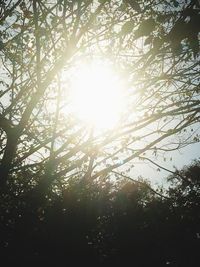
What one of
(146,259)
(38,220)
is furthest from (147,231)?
(38,220)

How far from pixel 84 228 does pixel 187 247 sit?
3789 mm

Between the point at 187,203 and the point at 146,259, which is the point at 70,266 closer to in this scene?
the point at 146,259

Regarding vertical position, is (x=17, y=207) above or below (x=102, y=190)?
below

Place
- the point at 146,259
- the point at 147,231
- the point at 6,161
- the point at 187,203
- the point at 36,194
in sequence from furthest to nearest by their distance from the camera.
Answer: the point at 187,203 → the point at 147,231 → the point at 146,259 → the point at 36,194 → the point at 6,161

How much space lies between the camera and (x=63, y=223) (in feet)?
23.6

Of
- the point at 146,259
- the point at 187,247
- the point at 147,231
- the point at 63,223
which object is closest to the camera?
the point at 63,223

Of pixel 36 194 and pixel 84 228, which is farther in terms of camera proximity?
pixel 84 228

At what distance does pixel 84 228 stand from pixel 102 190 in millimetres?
1717

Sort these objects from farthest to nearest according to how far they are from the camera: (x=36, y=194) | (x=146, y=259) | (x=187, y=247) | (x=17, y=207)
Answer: (x=187, y=247) → (x=146, y=259) → (x=17, y=207) → (x=36, y=194)

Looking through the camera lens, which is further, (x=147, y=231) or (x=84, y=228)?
(x=147, y=231)

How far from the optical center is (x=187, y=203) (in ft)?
37.5

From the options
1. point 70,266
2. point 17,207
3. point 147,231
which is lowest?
point 70,266

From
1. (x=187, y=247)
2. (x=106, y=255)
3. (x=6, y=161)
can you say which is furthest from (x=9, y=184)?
(x=187, y=247)

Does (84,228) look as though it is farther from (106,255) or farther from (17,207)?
(17,207)
